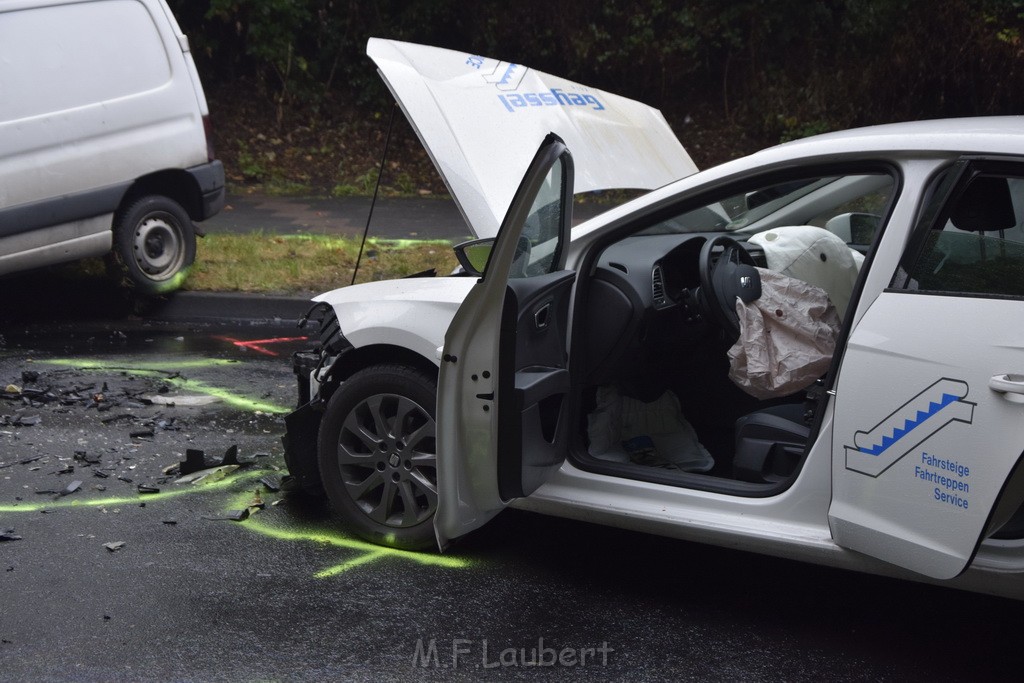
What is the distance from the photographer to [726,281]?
3969mm

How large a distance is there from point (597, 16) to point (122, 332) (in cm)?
835

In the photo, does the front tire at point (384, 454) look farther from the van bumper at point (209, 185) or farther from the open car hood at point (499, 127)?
the van bumper at point (209, 185)

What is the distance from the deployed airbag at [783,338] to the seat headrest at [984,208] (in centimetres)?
61

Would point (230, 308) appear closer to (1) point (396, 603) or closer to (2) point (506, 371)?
(1) point (396, 603)

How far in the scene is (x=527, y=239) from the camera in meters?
3.62

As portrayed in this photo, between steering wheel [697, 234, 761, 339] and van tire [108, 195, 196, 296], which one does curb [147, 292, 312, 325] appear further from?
steering wheel [697, 234, 761, 339]

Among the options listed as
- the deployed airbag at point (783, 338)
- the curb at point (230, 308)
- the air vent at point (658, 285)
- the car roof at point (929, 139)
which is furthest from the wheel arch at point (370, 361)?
the curb at point (230, 308)

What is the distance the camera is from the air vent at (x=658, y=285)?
4.10 meters

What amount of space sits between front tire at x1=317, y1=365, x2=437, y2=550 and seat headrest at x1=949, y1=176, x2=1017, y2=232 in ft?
5.95

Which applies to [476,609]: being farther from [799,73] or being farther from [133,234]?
[799,73]

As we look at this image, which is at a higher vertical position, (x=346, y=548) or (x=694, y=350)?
(x=694, y=350)

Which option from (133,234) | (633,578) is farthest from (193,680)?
(133,234)

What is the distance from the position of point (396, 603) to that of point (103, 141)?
5.45 metres

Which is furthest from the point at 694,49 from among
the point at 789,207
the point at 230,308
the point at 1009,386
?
the point at 1009,386
